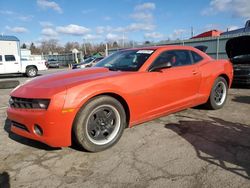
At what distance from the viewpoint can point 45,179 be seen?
2789 mm

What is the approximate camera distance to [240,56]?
8.84 metres

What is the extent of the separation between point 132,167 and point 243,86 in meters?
7.26

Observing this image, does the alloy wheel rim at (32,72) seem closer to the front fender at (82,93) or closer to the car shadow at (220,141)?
the car shadow at (220,141)

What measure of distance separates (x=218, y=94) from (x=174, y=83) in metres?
1.79

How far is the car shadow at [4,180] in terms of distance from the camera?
269 centimetres

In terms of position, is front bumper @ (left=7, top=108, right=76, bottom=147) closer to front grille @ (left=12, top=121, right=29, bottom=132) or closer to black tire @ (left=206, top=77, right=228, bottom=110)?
front grille @ (left=12, top=121, right=29, bottom=132)

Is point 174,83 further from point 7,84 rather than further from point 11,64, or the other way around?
point 11,64

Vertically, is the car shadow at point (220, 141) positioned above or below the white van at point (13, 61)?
below

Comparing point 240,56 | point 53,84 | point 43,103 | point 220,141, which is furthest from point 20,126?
point 240,56

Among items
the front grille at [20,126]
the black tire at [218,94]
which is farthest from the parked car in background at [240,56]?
the front grille at [20,126]

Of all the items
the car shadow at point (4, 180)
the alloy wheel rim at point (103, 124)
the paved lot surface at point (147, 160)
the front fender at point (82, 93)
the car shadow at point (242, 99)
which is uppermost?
the front fender at point (82, 93)

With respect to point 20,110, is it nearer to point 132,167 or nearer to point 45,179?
point 45,179

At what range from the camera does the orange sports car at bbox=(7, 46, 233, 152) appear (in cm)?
314

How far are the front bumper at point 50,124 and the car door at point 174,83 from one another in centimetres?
139
